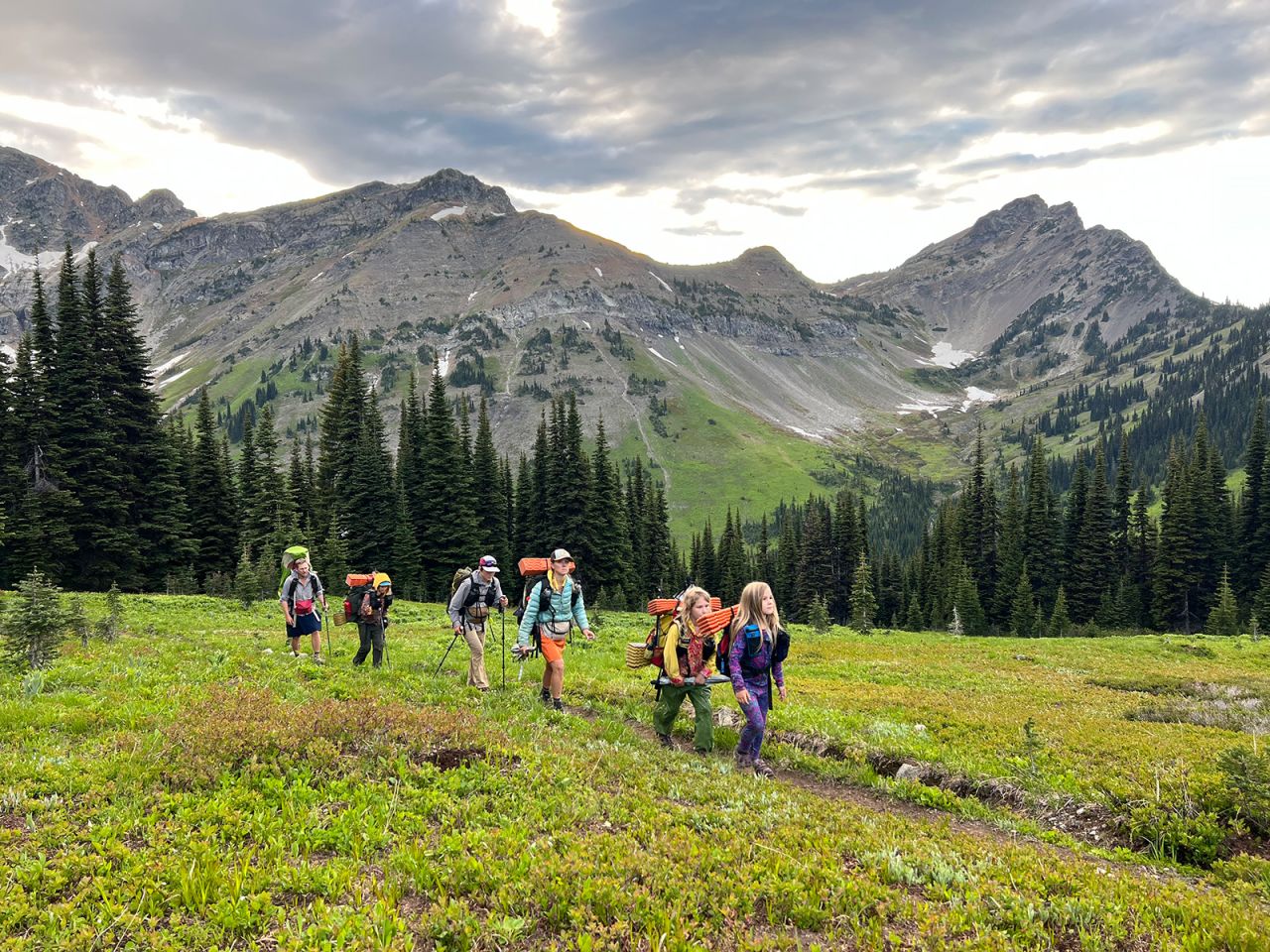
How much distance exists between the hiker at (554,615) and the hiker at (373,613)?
16.5ft

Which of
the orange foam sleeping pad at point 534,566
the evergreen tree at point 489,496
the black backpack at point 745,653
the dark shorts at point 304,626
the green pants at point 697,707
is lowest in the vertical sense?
the green pants at point 697,707

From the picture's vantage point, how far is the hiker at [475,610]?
14836mm

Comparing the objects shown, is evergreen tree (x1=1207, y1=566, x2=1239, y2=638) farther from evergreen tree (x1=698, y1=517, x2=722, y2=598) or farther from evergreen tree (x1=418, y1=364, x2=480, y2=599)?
evergreen tree (x1=698, y1=517, x2=722, y2=598)

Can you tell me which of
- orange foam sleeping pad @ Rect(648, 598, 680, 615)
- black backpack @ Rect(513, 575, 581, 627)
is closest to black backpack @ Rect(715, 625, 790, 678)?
orange foam sleeping pad @ Rect(648, 598, 680, 615)

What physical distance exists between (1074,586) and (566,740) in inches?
3076

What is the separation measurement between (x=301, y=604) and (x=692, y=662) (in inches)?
451

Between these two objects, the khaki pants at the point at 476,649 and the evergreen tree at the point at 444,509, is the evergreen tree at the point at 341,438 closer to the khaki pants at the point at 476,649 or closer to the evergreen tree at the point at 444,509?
the evergreen tree at the point at 444,509

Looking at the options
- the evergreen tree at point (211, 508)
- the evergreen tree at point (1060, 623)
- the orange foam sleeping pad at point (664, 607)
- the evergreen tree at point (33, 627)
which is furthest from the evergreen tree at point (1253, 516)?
the evergreen tree at point (211, 508)

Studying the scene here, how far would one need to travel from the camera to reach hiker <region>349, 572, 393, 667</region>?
1677 centimetres

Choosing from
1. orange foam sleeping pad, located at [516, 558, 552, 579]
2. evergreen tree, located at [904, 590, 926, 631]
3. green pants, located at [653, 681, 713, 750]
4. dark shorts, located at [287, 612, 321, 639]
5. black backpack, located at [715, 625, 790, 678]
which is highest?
orange foam sleeping pad, located at [516, 558, 552, 579]

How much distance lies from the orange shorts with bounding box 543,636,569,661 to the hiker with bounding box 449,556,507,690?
6.06ft

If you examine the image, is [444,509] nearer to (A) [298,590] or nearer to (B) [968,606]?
(A) [298,590]

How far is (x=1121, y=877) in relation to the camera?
6.89 m

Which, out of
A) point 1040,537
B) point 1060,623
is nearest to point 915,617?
point 1040,537
